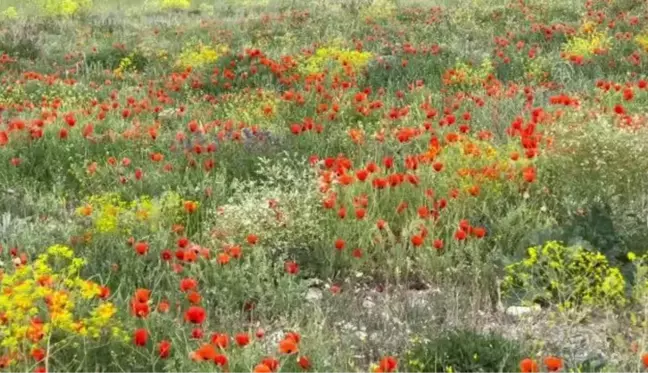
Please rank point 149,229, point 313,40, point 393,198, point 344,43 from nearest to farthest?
point 149,229, point 393,198, point 344,43, point 313,40

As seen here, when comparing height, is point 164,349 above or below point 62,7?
above

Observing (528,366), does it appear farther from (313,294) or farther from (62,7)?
(62,7)

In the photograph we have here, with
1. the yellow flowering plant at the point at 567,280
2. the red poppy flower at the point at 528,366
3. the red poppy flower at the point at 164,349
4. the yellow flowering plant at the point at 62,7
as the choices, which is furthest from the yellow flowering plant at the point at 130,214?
the yellow flowering plant at the point at 62,7

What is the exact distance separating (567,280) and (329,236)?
1.44 m

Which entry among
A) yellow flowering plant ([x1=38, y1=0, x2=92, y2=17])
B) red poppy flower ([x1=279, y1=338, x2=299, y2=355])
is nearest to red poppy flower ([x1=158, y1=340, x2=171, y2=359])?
red poppy flower ([x1=279, y1=338, x2=299, y2=355])

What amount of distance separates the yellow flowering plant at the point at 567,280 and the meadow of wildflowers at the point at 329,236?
2 centimetres

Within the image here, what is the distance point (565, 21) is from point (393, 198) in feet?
36.7

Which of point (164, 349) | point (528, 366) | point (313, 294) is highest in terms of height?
point (528, 366)

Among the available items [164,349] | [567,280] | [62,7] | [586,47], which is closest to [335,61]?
[586,47]

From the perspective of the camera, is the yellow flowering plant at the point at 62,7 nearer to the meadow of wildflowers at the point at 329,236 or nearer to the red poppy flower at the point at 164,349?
the meadow of wildflowers at the point at 329,236

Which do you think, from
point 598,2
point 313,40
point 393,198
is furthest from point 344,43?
point 393,198

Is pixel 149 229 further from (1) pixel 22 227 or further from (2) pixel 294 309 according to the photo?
(2) pixel 294 309

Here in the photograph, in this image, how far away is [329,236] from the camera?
15.2ft

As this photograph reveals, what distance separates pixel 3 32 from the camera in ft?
49.6
